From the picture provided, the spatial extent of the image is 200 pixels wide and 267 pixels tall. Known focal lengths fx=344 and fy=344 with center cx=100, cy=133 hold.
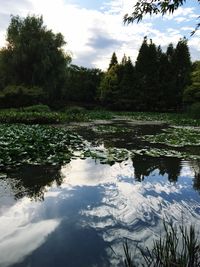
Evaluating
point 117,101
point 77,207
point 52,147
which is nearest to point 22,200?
point 77,207

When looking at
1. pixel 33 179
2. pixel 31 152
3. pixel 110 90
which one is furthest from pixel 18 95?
pixel 33 179

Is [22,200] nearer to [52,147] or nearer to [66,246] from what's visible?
[66,246]

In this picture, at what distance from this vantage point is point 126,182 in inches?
254

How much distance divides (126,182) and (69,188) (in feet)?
3.78

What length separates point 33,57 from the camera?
3266 centimetres

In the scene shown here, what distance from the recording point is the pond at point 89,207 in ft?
11.3

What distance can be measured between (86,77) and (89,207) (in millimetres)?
47863

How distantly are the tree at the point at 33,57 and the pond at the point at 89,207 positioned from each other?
25.3 metres

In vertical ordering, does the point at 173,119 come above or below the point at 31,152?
below

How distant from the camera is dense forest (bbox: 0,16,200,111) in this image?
3216cm

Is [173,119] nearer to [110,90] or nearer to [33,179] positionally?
[110,90]

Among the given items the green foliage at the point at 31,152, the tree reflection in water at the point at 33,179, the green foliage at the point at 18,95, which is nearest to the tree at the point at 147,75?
the green foliage at the point at 18,95

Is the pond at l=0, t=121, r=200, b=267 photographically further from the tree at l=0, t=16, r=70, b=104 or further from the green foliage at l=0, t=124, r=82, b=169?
the tree at l=0, t=16, r=70, b=104

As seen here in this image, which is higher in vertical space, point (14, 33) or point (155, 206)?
point (14, 33)
